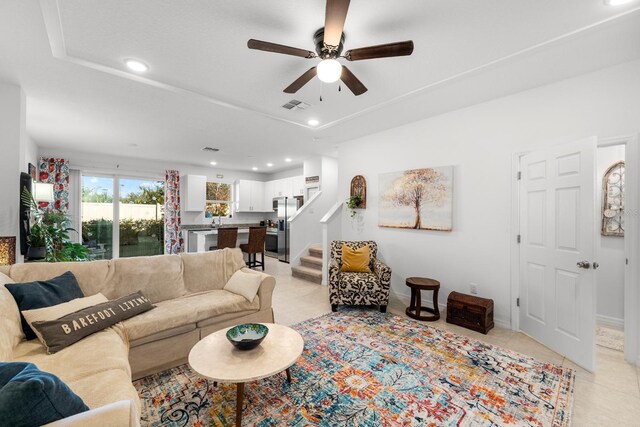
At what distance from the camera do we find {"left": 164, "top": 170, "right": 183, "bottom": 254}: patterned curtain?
691 centimetres

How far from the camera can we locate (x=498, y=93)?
3035 millimetres

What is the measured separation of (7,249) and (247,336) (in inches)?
110

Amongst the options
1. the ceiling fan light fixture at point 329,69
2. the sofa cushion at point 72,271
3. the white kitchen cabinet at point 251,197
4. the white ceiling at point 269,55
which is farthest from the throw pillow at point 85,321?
the white kitchen cabinet at point 251,197

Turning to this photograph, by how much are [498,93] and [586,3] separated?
1315mm

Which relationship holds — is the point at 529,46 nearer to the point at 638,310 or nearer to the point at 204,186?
the point at 638,310

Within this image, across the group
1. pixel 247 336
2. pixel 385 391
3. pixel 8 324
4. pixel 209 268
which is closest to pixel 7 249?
pixel 8 324

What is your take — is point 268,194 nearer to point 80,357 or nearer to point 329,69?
point 329,69

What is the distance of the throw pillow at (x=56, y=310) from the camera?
5.93 feet

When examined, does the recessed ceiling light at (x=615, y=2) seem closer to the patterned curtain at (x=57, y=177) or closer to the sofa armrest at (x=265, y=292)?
the sofa armrest at (x=265, y=292)

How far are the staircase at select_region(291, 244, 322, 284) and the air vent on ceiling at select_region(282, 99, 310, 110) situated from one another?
294 centimetres

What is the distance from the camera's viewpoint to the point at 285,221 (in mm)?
7195

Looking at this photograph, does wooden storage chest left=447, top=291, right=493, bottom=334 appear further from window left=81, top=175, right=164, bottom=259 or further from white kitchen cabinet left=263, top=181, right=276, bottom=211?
window left=81, top=175, right=164, bottom=259

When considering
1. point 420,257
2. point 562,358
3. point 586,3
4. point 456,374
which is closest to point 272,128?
point 420,257

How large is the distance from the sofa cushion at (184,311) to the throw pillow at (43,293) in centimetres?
50
